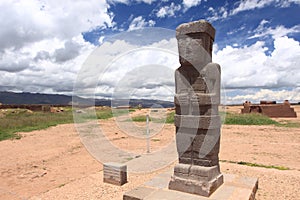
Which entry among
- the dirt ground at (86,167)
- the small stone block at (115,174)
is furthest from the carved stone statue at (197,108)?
the small stone block at (115,174)

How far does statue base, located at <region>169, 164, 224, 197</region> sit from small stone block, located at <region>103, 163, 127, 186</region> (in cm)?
185

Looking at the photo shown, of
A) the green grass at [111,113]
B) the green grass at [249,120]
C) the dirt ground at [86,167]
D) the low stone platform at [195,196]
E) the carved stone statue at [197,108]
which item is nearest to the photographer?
the low stone platform at [195,196]

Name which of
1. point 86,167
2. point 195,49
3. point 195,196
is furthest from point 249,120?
point 195,49

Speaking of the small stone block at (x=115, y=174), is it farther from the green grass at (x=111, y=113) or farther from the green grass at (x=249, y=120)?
the green grass at (x=249, y=120)

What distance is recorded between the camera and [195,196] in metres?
4.58

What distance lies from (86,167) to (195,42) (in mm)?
6148

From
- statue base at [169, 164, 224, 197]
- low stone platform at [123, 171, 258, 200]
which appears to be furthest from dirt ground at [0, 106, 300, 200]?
statue base at [169, 164, 224, 197]

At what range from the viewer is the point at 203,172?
15.4 feet

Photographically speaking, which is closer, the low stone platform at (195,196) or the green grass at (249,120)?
the low stone platform at (195,196)

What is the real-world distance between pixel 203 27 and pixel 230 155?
676cm

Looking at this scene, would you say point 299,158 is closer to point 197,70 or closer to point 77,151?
point 197,70

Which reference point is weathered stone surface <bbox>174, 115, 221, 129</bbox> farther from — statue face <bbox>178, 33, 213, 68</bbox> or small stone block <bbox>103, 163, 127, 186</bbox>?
small stone block <bbox>103, 163, 127, 186</bbox>

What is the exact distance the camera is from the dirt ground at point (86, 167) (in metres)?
5.95

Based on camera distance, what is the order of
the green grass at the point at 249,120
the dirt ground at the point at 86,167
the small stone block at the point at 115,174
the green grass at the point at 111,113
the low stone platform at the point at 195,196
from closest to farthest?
the low stone platform at the point at 195,196, the dirt ground at the point at 86,167, the small stone block at the point at 115,174, the green grass at the point at 111,113, the green grass at the point at 249,120
